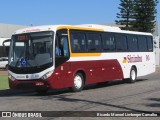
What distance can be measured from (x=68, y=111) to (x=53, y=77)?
5.48m

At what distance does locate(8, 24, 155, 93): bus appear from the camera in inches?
707

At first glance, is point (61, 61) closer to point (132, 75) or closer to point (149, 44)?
point (132, 75)

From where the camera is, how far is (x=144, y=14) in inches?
2178

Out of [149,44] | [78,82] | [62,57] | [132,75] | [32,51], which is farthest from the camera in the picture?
[149,44]

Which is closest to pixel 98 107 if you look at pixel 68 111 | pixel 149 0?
pixel 68 111

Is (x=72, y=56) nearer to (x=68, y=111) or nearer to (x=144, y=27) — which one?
(x=68, y=111)

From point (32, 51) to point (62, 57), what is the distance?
1.28 meters

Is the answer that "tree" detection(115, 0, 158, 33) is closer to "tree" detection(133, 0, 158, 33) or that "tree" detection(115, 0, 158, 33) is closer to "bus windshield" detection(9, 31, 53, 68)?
"tree" detection(133, 0, 158, 33)

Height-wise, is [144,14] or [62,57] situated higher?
[144,14]

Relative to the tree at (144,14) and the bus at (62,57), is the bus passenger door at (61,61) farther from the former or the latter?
the tree at (144,14)

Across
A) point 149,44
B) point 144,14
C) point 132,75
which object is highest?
point 144,14

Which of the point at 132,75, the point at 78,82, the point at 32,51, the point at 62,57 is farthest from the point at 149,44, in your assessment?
the point at 32,51

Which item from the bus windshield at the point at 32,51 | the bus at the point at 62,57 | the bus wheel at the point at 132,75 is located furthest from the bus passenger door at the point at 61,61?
the bus wheel at the point at 132,75

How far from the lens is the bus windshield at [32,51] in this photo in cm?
1797
